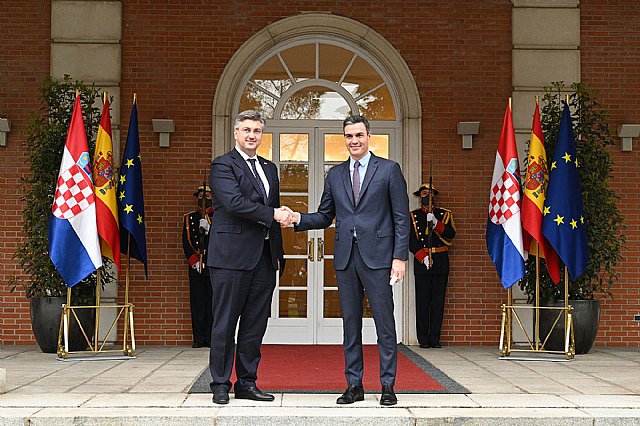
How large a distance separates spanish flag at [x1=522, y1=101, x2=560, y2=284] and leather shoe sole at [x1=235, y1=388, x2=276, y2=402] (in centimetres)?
347

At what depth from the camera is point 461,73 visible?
9.38m

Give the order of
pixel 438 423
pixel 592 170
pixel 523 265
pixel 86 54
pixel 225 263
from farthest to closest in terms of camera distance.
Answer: pixel 86 54 < pixel 592 170 < pixel 523 265 < pixel 225 263 < pixel 438 423

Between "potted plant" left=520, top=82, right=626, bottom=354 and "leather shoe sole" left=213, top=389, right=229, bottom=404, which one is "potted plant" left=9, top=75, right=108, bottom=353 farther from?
"potted plant" left=520, top=82, right=626, bottom=354

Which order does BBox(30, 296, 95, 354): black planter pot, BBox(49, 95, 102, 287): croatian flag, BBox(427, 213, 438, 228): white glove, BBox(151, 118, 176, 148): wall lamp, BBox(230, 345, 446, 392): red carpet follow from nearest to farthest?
BBox(230, 345, 446, 392): red carpet
BBox(49, 95, 102, 287): croatian flag
BBox(30, 296, 95, 354): black planter pot
BBox(427, 213, 438, 228): white glove
BBox(151, 118, 176, 148): wall lamp

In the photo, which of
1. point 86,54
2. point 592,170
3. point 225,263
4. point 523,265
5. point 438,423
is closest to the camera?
point 438,423

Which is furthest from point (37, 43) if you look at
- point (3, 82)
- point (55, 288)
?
point (55, 288)

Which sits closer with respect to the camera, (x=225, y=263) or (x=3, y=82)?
(x=225, y=263)

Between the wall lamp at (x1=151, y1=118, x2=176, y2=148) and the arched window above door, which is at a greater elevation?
the arched window above door

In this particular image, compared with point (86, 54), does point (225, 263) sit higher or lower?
lower

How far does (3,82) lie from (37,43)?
54cm

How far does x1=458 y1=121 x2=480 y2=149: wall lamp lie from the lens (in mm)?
9164

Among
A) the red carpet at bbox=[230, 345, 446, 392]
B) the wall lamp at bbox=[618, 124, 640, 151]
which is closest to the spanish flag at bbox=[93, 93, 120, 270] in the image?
the red carpet at bbox=[230, 345, 446, 392]

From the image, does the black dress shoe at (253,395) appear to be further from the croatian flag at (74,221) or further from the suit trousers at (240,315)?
the croatian flag at (74,221)

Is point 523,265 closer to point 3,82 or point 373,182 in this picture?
point 373,182
